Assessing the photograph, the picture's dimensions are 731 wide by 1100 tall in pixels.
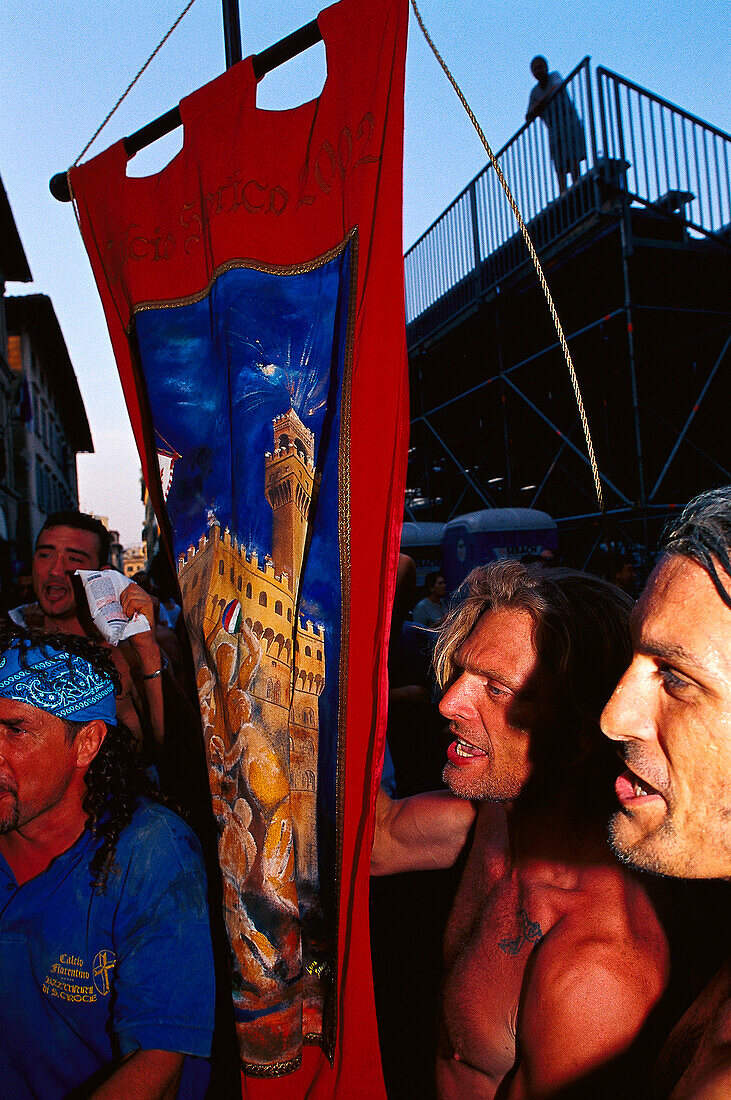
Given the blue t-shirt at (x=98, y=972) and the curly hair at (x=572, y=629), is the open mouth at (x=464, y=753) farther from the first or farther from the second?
the blue t-shirt at (x=98, y=972)

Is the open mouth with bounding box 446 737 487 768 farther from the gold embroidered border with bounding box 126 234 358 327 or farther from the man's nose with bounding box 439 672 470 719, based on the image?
the gold embroidered border with bounding box 126 234 358 327

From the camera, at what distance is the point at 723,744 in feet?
2.66

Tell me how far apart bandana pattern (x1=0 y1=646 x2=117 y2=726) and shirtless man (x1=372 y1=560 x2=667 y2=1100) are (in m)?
0.91

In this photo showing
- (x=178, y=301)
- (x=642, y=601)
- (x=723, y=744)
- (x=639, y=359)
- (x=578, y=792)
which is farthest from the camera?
(x=639, y=359)

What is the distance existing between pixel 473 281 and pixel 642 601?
34.9 feet

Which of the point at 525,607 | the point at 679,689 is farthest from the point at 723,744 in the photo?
the point at 525,607

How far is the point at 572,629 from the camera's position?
1.67m

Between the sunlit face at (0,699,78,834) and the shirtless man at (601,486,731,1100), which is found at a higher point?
the shirtless man at (601,486,731,1100)

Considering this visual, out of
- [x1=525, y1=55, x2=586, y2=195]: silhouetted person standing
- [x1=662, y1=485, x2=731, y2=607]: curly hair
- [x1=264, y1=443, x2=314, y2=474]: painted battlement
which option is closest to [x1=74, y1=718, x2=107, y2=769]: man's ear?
[x1=264, y1=443, x2=314, y2=474]: painted battlement

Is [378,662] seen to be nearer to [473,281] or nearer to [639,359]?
[639,359]

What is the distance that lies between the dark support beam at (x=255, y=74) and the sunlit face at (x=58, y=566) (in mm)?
1420

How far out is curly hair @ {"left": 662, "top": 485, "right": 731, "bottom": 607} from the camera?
84 centimetres

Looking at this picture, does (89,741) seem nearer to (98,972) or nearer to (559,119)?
(98,972)

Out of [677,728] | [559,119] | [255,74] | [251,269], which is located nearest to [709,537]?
[677,728]
